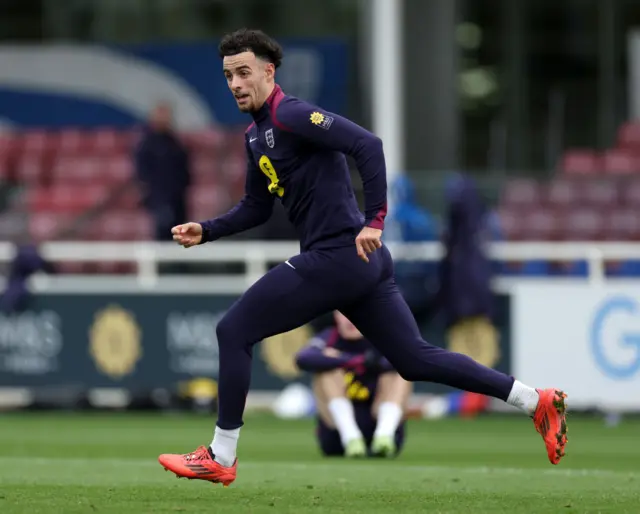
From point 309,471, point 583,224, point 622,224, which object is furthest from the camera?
point 583,224

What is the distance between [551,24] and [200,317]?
32.6 ft

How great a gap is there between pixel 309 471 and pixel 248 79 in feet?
9.96

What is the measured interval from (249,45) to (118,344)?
33.9ft

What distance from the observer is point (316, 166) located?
310 inches

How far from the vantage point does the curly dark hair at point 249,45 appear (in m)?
7.89

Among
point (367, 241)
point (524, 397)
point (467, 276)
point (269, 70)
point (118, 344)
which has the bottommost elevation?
point (118, 344)

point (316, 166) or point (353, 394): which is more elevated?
point (316, 166)

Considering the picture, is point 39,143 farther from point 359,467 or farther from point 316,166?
point 316,166

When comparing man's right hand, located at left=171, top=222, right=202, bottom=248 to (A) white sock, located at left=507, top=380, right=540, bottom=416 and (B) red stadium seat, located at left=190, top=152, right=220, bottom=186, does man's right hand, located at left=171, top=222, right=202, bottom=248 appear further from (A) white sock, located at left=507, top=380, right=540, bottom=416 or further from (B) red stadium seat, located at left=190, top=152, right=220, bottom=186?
(B) red stadium seat, located at left=190, top=152, right=220, bottom=186

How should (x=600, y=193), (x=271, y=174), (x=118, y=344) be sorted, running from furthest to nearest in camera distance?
(x=600, y=193), (x=118, y=344), (x=271, y=174)

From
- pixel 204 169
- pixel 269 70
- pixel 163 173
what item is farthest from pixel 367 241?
pixel 204 169

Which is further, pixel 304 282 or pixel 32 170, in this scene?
pixel 32 170

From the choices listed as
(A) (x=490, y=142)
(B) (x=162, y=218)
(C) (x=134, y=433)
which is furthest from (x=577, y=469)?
(A) (x=490, y=142)

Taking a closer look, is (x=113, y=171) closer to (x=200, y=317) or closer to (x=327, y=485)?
(x=200, y=317)
